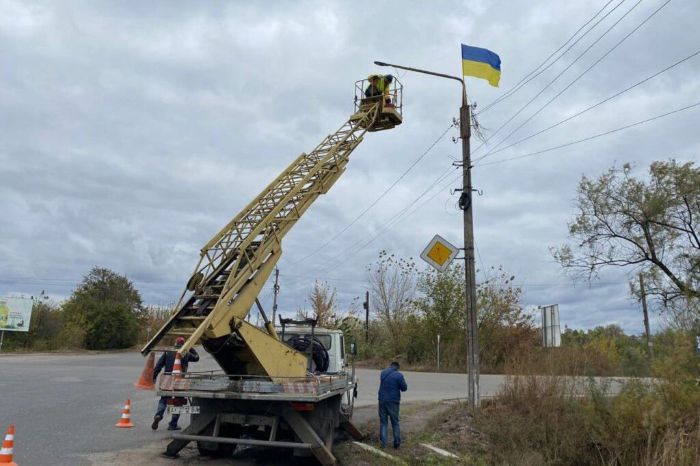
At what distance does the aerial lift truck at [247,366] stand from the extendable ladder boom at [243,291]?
16 mm

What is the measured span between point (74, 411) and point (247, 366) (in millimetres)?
6099

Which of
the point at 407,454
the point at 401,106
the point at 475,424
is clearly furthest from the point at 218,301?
the point at 401,106

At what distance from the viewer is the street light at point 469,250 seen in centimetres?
1118

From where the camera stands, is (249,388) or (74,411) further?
(74,411)

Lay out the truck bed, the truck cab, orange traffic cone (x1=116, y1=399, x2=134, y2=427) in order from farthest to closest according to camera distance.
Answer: the truck cab, orange traffic cone (x1=116, y1=399, x2=134, y2=427), the truck bed

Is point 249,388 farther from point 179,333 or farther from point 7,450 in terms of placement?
point 7,450

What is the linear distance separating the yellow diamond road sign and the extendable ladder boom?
263cm

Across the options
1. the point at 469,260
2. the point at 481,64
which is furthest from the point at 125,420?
the point at 481,64

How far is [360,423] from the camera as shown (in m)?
12.1

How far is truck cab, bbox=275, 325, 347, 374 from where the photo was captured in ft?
36.2

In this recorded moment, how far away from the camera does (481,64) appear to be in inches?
498

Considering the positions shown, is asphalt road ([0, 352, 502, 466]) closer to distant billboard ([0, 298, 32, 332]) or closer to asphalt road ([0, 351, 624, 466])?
asphalt road ([0, 351, 624, 466])

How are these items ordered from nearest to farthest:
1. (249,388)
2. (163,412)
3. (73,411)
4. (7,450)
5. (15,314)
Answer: (7,450) → (249,388) → (163,412) → (73,411) → (15,314)

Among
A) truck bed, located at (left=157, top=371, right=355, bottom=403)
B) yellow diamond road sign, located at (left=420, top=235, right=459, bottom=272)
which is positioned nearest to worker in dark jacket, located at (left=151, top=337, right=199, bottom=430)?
truck bed, located at (left=157, top=371, right=355, bottom=403)
